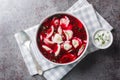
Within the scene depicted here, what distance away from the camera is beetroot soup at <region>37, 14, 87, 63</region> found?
100 centimetres

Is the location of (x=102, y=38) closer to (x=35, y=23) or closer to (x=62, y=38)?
(x=62, y=38)

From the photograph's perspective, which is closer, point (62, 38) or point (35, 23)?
point (62, 38)

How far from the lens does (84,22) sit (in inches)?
41.1

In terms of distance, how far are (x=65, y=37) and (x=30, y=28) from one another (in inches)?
5.1

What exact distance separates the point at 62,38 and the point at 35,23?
0.49ft

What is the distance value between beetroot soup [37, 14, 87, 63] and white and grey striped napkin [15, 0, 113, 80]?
43mm

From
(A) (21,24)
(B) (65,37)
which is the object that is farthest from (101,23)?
(A) (21,24)

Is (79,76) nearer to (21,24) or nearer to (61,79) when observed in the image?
(61,79)

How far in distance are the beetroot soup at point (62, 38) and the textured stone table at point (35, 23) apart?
0.32 ft

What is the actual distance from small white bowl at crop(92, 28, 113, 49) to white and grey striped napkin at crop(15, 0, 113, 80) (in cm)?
2

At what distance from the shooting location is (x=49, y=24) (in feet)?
3.31

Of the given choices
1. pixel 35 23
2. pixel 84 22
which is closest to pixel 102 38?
pixel 84 22

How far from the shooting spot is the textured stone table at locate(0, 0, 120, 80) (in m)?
1.09

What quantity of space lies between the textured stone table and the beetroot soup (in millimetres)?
97
